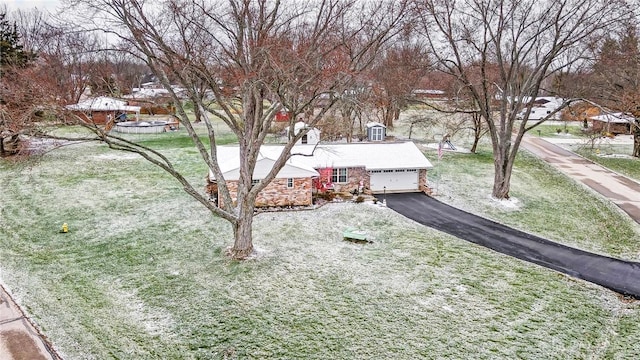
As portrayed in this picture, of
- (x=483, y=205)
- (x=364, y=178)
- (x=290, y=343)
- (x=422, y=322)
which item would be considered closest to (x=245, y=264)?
(x=290, y=343)

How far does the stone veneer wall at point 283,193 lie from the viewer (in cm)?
2092

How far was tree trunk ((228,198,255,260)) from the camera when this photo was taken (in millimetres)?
14539

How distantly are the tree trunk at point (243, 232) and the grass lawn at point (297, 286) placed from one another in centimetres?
45

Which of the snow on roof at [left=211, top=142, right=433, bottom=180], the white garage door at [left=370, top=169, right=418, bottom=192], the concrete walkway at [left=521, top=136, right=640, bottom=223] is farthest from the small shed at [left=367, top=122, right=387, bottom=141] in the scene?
the white garage door at [left=370, top=169, right=418, bottom=192]

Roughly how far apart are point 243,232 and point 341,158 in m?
10.3

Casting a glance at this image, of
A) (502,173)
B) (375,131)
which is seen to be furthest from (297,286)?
(375,131)

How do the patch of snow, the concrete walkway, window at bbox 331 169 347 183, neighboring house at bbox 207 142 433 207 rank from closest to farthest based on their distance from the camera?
neighboring house at bbox 207 142 433 207, the patch of snow, window at bbox 331 169 347 183, the concrete walkway

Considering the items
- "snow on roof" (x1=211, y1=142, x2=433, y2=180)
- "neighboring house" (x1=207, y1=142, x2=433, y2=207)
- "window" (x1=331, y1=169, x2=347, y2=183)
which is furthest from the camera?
"window" (x1=331, y1=169, x2=347, y2=183)

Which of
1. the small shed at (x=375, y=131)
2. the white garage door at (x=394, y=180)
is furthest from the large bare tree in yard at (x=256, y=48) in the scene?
the small shed at (x=375, y=131)

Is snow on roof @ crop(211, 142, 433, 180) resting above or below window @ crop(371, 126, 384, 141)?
below

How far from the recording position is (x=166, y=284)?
13109 millimetres

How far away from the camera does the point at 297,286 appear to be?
42.9ft

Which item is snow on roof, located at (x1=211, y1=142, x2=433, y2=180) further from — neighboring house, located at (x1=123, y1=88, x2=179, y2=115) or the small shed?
the small shed

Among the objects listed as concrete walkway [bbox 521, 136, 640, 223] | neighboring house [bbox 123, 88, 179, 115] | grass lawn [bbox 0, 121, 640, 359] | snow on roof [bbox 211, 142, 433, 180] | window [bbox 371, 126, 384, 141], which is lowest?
grass lawn [bbox 0, 121, 640, 359]
